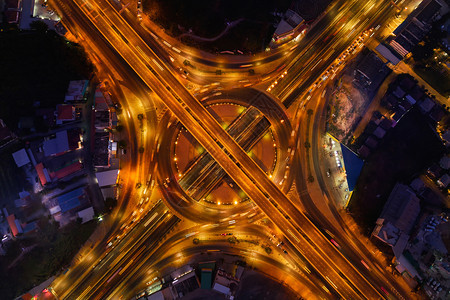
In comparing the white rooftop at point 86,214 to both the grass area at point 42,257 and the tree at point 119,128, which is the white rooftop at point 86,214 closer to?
the grass area at point 42,257

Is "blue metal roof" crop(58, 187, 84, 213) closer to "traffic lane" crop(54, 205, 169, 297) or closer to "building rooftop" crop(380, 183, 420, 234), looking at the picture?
"traffic lane" crop(54, 205, 169, 297)

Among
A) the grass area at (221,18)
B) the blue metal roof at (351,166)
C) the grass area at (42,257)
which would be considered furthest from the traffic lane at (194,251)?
the grass area at (221,18)

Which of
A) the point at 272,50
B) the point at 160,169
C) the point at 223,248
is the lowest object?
the point at 223,248

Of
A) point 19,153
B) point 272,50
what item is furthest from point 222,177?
point 19,153

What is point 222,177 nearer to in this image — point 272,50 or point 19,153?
point 272,50

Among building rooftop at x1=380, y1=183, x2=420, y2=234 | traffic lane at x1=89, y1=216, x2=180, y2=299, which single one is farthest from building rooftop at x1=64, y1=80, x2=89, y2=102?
building rooftop at x1=380, y1=183, x2=420, y2=234

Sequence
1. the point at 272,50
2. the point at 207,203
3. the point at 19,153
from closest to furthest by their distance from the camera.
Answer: the point at 19,153 → the point at 207,203 → the point at 272,50
